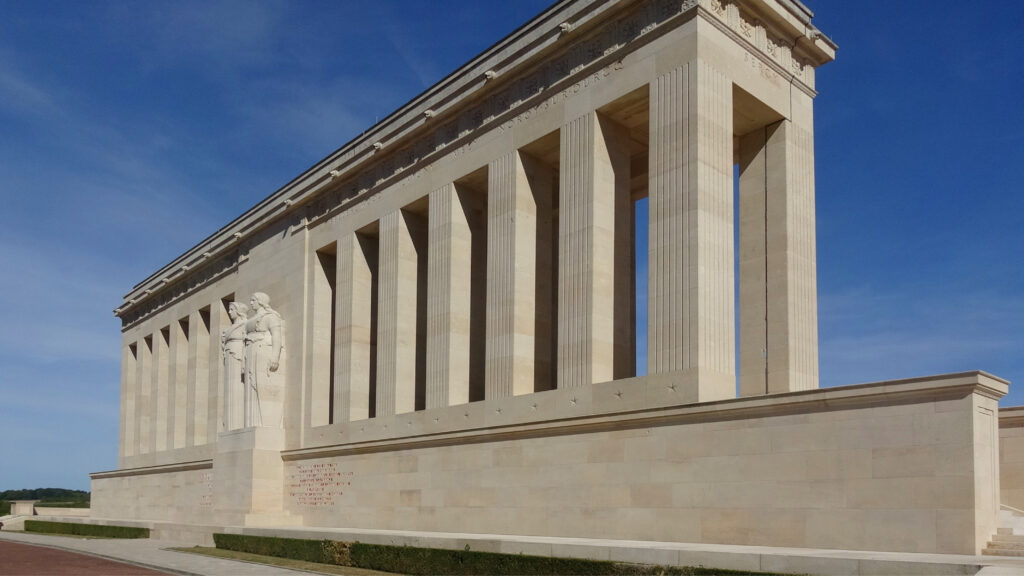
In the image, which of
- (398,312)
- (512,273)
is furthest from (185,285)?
(512,273)

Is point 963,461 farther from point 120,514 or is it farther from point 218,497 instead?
point 120,514

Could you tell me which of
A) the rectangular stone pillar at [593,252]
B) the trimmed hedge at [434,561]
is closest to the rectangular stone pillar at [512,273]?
the rectangular stone pillar at [593,252]

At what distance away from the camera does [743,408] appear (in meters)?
17.7

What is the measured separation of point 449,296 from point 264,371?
34.6 feet

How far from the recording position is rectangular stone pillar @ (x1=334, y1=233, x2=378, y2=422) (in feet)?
105

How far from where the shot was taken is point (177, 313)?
4738cm

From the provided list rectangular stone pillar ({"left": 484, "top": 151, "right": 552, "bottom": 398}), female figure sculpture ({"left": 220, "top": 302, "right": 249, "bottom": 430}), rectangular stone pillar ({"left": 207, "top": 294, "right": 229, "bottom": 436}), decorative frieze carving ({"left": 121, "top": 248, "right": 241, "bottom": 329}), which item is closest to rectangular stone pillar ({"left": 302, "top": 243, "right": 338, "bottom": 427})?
female figure sculpture ({"left": 220, "top": 302, "right": 249, "bottom": 430})

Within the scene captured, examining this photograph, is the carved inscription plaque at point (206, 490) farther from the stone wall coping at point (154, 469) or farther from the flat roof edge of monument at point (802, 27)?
the flat roof edge of monument at point (802, 27)

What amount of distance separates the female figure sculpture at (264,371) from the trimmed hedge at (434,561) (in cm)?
771

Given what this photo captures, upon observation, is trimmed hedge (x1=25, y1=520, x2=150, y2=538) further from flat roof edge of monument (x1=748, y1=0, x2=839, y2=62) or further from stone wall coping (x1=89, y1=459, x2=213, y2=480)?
flat roof edge of monument (x1=748, y1=0, x2=839, y2=62)

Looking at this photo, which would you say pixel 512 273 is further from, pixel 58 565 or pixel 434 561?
pixel 58 565

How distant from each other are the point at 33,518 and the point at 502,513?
33.0 meters

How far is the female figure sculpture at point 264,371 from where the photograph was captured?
34.3 meters

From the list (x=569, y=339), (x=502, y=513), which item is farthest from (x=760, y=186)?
(x=502, y=513)
